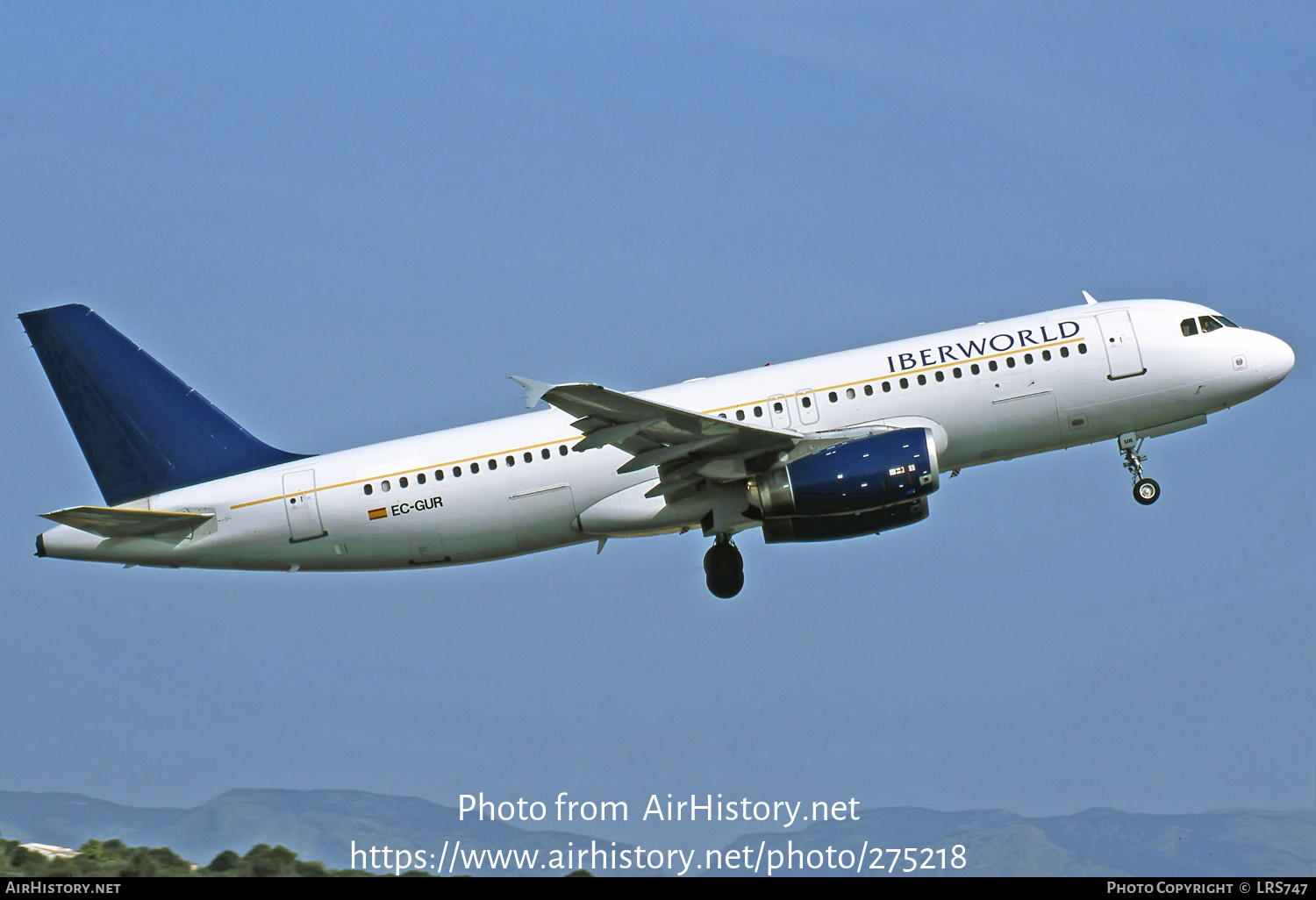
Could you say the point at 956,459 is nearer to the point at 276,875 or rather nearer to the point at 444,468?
the point at 444,468

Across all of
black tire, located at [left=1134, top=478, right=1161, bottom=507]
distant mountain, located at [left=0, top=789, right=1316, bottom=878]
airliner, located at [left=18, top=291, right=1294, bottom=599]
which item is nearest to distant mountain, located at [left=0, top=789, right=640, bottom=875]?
distant mountain, located at [left=0, top=789, right=1316, bottom=878]

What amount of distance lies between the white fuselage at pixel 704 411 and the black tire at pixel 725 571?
5.77 feet

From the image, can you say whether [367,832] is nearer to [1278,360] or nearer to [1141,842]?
[1278,360]

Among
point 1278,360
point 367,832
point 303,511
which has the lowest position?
point 367,832

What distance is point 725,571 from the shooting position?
35.3 meters

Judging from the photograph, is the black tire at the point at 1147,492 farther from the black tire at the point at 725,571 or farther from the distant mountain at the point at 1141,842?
the distant mountain at the point at 1141,842

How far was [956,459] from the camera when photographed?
110 ft

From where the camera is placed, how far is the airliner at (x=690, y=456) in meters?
32.8

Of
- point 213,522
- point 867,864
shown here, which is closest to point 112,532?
point 213,522

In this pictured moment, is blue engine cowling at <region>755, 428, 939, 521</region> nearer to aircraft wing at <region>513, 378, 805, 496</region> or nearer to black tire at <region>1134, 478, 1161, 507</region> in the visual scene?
aircraft wing at <region>513, 378, 805, 496</region>

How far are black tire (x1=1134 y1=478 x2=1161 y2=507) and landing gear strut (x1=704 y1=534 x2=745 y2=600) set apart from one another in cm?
974

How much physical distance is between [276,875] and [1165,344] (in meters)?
23.1

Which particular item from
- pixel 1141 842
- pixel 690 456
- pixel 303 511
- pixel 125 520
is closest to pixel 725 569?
pixel 690 456

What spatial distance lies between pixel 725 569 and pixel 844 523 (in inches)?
161
